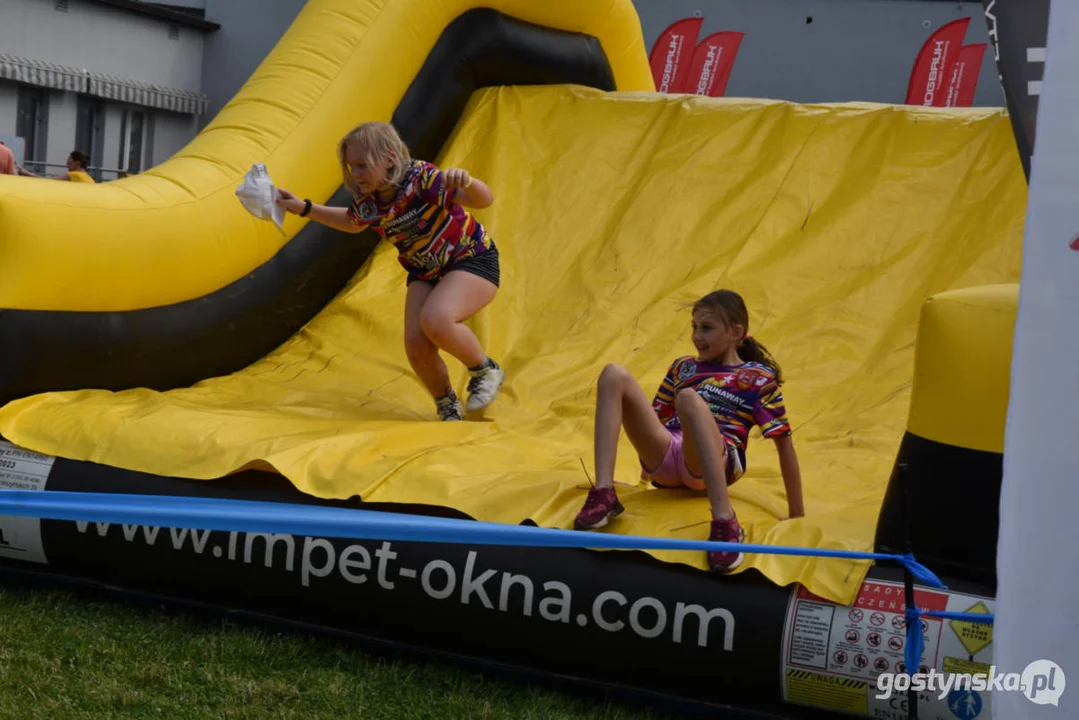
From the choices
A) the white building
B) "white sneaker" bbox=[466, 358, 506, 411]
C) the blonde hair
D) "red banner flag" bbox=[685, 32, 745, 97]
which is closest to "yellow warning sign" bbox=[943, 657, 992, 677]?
"white sneaker" bbox=[466, 358, 506, 411]

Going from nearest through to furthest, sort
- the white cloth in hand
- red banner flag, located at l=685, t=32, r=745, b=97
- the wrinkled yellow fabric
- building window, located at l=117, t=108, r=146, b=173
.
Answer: the wrinkled yellow fabric → the white cloth in hand → red banner flag, located at l=685, t=32, r=745, b=97 → building window, located at l=117, t=108, r=146, b=173

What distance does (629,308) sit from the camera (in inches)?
155

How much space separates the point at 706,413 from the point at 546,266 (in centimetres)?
187

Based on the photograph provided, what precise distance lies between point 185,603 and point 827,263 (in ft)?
7.18

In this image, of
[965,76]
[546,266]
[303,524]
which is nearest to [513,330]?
[546,266]

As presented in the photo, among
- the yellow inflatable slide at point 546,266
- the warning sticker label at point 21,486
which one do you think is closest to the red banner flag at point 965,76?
the yellow inflatable slide at point 546,266

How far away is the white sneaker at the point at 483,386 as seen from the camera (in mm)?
3445

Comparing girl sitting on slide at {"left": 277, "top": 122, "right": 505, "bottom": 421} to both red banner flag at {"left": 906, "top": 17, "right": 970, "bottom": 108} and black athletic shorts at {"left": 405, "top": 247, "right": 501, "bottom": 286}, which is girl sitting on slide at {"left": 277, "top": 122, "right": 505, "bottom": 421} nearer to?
black athletic shorts at {"left": 405, "top": 247, "right": 501, "bottom": 286}

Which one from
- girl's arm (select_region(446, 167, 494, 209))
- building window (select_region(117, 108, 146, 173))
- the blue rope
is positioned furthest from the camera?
building window (select_region(117, 108, 146, 173))

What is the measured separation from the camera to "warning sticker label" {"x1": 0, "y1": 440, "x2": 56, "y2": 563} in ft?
9.38

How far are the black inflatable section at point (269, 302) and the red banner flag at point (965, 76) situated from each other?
967cm

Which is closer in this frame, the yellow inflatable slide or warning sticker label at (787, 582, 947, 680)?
warning sticker label at (787, 582, 947, 680)

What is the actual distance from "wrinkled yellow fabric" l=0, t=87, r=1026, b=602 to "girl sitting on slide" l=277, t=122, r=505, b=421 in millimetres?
163

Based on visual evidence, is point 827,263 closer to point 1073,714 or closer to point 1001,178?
point 1001,178
